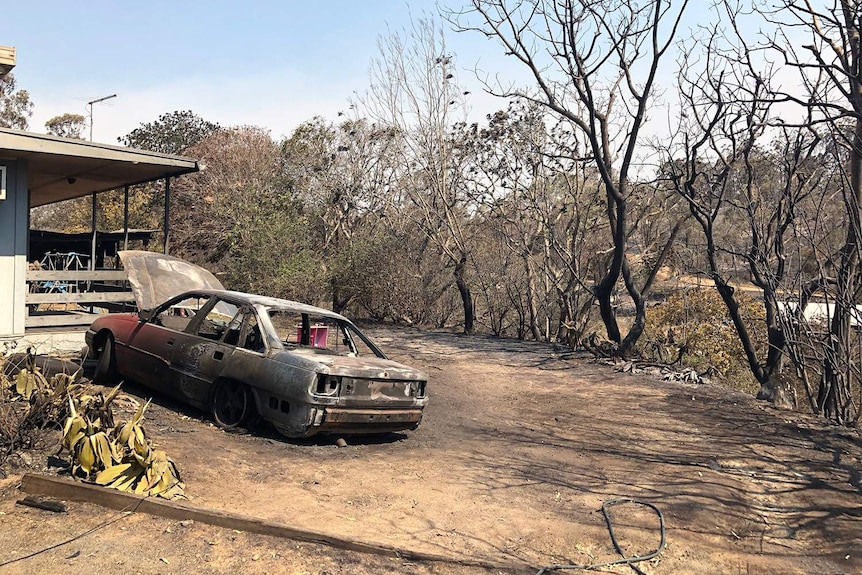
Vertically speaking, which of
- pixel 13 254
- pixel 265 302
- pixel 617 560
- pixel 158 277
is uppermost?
pixel 13 254

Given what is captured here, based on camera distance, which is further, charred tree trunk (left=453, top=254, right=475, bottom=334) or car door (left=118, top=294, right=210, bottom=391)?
charred tree trunk (left=453, top=254, right=475, bottom=334)

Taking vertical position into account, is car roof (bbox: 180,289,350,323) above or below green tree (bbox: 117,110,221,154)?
below

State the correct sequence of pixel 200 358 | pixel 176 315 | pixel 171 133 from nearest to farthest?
pixel 200 358 < pixel 176 315 < pixel 171 133

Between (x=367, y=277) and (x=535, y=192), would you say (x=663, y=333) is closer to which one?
(x=535, y=192)

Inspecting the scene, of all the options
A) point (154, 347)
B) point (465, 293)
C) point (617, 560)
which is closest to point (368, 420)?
point (154, 347)

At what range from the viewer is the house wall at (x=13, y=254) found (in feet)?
31.1

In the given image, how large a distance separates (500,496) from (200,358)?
3314mm

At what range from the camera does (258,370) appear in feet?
20.8

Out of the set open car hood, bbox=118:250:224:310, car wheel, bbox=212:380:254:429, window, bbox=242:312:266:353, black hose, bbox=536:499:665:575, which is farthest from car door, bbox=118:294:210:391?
black hose, bbox=536:499:665:575

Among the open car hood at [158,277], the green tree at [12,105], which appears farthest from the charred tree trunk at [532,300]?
the green tree at [12,105]

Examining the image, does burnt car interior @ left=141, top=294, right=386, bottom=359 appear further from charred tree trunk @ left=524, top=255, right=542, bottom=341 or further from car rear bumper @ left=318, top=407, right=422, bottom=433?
charred tree trunk @ left=524, top=255, right=542, bottom=341

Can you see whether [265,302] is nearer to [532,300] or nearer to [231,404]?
[231,404]

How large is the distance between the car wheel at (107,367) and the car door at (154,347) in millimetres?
178

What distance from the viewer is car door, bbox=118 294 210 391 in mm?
7176
